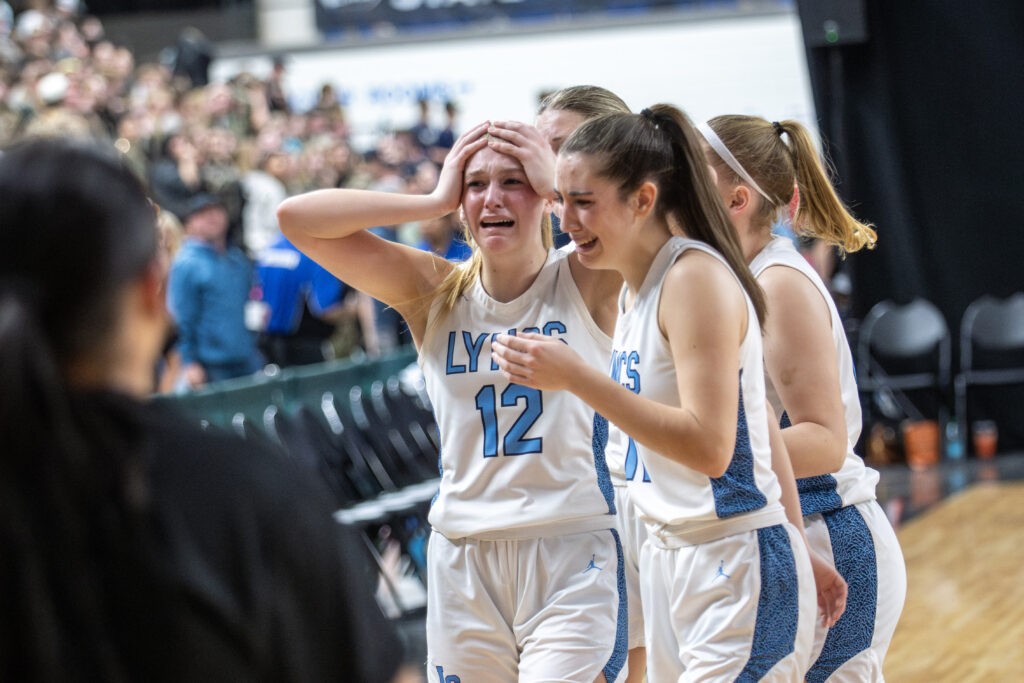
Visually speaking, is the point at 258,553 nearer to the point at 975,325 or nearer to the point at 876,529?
the point at 876,529

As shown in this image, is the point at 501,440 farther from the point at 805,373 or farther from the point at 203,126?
the point at 203,126

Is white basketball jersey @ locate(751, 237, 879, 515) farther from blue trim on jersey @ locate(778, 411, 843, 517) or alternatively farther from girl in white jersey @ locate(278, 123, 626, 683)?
girl in white jersey @ locate(278, 123, 626, 683)

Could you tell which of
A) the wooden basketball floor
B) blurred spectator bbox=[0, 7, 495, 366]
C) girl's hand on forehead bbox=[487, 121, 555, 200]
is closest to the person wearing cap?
blurred spectator bbox=[0, 7, 495, 366]

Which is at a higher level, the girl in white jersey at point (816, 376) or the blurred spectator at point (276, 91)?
Result: the blurred spectator at point (276, 91)

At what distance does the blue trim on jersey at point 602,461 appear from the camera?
287cm

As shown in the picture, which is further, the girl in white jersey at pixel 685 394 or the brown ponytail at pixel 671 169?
the brown ponytail at pixel 671 169

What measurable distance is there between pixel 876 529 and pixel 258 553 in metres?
1.91

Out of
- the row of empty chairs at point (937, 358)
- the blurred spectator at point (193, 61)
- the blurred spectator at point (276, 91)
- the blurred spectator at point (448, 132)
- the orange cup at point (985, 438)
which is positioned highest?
the blurred spectator at point (193, 61)

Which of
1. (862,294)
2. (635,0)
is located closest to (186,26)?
(635,0)

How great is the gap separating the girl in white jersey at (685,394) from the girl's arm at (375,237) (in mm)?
450

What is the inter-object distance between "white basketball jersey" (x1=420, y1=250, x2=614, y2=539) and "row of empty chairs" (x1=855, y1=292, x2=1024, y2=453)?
7771 mm

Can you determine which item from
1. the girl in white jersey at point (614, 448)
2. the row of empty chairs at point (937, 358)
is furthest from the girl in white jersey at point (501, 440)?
the row of empty chairs at point (937, 358)

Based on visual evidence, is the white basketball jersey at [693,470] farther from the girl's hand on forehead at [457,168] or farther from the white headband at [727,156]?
the girl's hand on forehead at [457,168]

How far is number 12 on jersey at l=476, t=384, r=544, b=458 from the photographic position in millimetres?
2797
